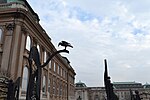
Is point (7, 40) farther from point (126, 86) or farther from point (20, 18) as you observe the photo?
point (126, 86)

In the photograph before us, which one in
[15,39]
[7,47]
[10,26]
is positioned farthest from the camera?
[10,26]

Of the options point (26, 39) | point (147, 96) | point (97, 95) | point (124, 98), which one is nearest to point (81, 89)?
point (97, 95)

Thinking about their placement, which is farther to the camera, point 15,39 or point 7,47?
point 15,39

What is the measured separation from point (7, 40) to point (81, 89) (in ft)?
250

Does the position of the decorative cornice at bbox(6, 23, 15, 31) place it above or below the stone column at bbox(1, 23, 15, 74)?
above

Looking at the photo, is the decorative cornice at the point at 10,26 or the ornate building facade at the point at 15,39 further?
the decorative cornice at the point at 10,26

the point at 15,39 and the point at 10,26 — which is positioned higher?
the point at 10,26

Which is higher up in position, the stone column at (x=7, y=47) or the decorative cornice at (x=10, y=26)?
the decorative cornice at (x=10, y=26)

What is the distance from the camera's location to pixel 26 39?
21547mm

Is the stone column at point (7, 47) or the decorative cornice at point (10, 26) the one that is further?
the decorative cornice at point (10, 26)

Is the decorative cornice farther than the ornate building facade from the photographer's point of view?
Yes

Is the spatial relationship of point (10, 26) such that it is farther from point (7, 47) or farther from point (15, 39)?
point (7, 47)

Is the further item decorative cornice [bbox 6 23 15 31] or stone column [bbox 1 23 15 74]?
decorative cornice [bbox 6 23 15 31]

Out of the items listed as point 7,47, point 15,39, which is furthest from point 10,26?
point 7,47
